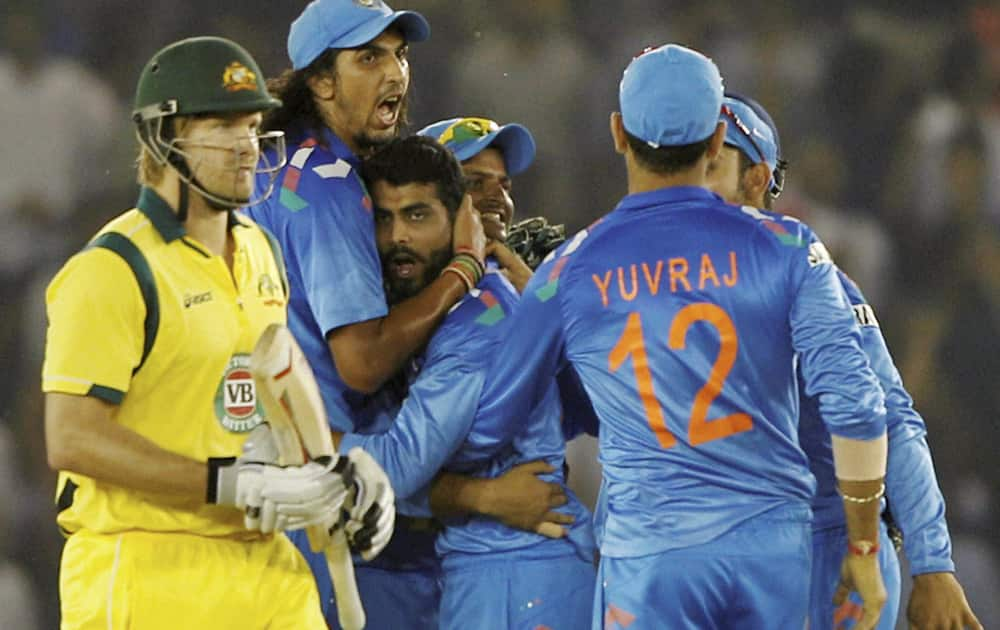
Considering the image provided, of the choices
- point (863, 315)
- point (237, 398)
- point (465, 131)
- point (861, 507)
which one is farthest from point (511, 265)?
point (861, 507)

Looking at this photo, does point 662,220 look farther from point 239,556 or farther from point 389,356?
point 239,556

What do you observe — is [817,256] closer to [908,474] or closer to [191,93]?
[908,474]

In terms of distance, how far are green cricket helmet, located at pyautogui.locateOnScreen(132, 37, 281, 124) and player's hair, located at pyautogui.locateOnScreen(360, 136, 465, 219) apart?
70cm

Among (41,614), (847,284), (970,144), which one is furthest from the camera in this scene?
(970,144)

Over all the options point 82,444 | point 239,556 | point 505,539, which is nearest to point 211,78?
point 82,444

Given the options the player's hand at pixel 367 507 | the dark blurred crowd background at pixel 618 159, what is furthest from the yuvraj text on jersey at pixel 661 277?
the dark blurred crowd background at pixel 618 159

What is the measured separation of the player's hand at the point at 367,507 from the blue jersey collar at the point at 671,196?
0.76 meters

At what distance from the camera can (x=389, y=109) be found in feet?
13.1

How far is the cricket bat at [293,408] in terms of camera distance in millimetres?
2850

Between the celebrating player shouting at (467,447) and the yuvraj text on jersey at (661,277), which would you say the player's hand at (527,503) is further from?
the yuvraj text on jersey at (661,277)

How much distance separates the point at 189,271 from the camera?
3.04m

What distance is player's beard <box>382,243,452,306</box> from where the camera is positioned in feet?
12.4

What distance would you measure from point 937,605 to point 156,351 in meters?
1.72

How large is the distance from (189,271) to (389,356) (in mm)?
710
